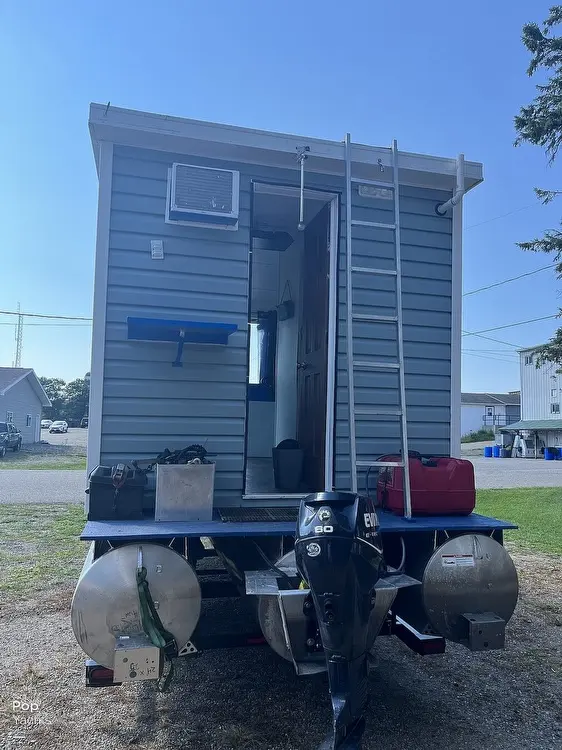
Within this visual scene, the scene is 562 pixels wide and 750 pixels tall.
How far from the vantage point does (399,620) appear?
10.7ft

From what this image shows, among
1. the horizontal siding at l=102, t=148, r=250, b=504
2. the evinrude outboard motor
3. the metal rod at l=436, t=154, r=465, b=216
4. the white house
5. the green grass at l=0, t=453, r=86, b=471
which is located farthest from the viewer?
the white house

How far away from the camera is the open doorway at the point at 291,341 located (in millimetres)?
4023

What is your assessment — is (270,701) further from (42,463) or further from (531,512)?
(42,463)

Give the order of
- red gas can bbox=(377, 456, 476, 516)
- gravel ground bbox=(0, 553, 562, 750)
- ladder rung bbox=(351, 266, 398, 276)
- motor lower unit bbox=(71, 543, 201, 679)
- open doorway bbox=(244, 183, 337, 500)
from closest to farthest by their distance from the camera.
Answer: motor lower unit bbox=(71, 543, 201, 679), gravel ground bbox=(0, 553, 562, 750), red gas can bbox=(377, 456, 476, 516), ladder rung bbox=(351, 266, 398, 276), open doorway bbox=(244, 183, 337, 500)

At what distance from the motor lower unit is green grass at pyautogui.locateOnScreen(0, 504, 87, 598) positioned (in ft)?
9.13

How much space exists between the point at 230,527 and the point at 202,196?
204cm

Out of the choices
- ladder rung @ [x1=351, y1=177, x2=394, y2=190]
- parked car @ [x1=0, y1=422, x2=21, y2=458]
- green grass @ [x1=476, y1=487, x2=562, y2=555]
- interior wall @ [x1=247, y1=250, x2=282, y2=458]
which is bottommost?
green grass @ [x1=476, y1=487, x2=562, y2=555]

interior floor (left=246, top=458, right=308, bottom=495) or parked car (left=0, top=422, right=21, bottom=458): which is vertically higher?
interior floor (left=246, top=458, right=308, bottom=495)

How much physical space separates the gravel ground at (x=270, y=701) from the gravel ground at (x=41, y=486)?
6.57 metres

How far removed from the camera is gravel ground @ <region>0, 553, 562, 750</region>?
2678mm

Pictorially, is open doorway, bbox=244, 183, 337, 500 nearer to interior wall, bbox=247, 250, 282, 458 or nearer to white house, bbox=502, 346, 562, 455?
interior wall, bbox=247, 250, 282, 458

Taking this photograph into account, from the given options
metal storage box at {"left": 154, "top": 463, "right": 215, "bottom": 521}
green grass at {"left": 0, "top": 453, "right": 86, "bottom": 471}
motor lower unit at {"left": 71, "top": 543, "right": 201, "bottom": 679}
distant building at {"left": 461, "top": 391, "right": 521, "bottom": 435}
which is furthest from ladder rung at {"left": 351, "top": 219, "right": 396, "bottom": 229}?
distant building at {"left": 461, "top": 391, "right": 521, "bottom": 435}

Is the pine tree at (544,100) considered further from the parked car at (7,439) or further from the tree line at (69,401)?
the tree line at (69,401)

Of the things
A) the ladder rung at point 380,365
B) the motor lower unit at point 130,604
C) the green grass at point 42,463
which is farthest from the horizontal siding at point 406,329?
the green grass at point 42,463
